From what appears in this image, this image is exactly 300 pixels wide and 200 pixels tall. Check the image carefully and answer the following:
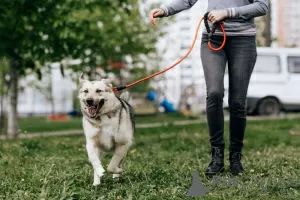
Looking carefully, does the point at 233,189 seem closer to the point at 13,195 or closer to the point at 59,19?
the point at 13,195

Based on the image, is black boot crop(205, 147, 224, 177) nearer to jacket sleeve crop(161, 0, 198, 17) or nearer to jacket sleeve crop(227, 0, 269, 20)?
jacket sleeve crop(227, 0, 269, 20)

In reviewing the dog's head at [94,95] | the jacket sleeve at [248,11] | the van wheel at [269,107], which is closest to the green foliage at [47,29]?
the dog's head at [94,95]

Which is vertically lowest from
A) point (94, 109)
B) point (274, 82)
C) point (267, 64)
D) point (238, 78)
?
point (94, 109)

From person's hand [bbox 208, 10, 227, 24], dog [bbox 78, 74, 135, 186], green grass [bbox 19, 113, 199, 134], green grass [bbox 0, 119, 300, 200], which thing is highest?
person's hand [bbox 208, 10, 227, 24]

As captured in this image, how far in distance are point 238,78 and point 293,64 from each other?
15716 mm

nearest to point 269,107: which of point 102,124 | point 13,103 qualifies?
point 13,103

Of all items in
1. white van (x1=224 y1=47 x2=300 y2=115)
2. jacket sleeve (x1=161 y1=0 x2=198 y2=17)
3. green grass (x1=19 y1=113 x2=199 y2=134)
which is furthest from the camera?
green grass (x1=19 y1=113 x2=199 y2=134)

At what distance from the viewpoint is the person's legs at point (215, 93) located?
4770mm

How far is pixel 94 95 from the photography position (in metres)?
4.60

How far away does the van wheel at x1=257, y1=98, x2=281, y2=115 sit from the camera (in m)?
19.1

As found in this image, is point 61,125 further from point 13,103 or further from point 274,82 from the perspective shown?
point 274,82

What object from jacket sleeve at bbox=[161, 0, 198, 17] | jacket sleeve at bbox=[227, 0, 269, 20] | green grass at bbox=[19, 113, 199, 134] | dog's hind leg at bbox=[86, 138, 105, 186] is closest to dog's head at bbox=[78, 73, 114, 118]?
dog's hind leg at bbox=[86, 138, 105, 186]

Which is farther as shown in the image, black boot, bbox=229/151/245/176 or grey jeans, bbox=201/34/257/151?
black boot, bbox=229/151/245/176

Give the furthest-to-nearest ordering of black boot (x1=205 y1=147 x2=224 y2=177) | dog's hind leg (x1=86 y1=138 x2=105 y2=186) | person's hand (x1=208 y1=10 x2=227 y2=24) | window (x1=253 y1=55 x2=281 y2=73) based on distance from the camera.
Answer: window (x1=253 y1=55 x2=281 y2=73) → black boot (x1=205 y1=147 x2=224 y2=177) → person's hand (x1=208 y1=10 x2=227 y2=24) → dog's hind leg (x1=86 y1=138 x2=105 y2=186)
